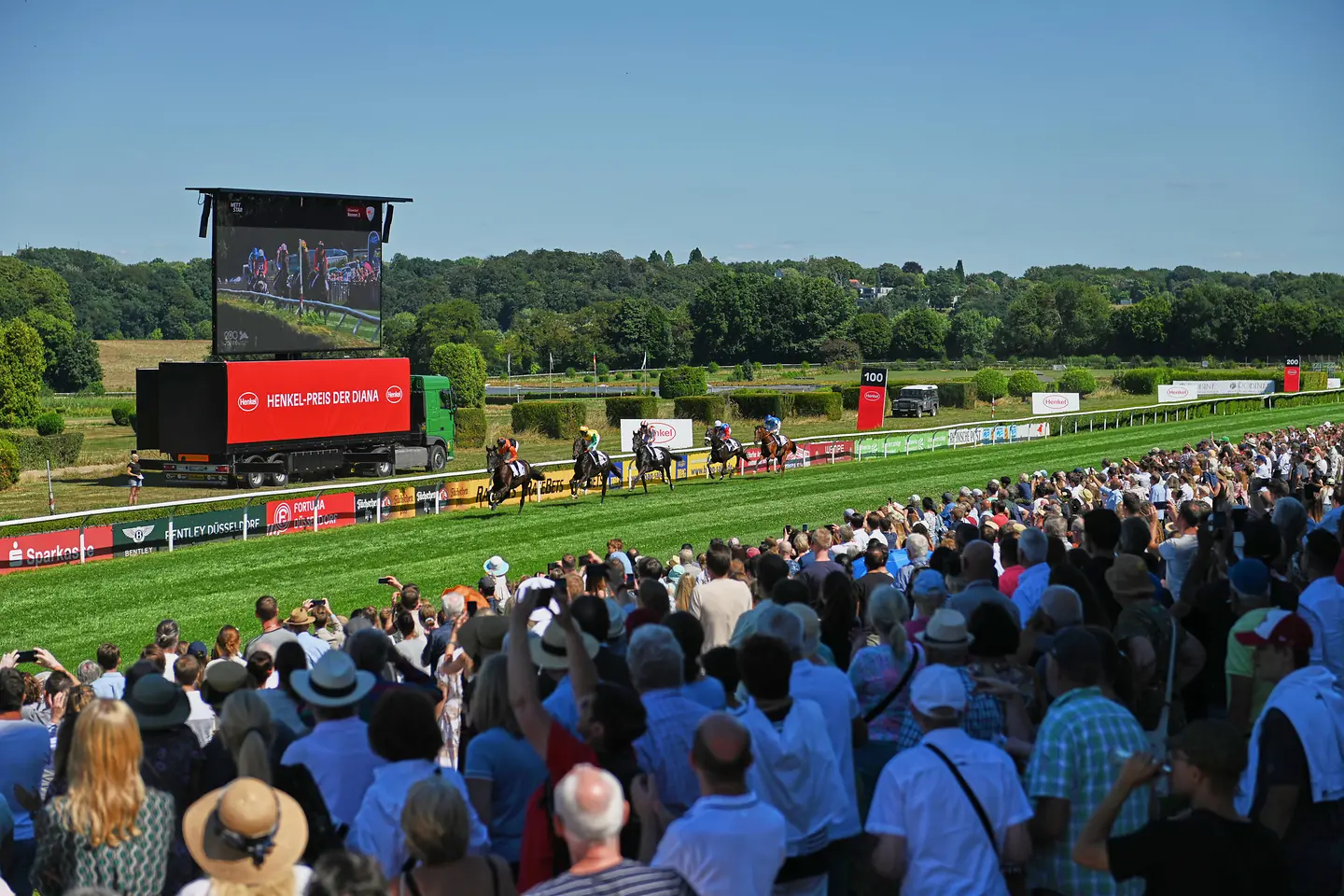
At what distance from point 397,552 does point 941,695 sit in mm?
→ 15984

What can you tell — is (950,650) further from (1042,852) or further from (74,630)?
(74,630)

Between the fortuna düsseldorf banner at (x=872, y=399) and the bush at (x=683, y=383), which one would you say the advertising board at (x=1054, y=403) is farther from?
the fortuna düsseldorf banner at (x=872, y=399)

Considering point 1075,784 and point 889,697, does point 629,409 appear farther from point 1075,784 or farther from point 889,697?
point 1075,784

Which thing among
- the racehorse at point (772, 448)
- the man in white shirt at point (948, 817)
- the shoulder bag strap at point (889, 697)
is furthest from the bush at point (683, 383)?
the man in white shirt at point (948, 817)

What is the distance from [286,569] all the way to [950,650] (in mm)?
14460

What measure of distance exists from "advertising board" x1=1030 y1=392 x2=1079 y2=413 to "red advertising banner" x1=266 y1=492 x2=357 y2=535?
101ft

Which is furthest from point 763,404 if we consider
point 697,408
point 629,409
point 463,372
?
point 463,372

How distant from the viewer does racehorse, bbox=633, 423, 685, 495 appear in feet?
86.8

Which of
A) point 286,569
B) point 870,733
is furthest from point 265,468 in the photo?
point 870,733

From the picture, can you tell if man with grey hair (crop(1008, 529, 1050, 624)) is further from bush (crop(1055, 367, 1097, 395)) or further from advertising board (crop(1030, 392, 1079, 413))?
bush (crop(1055, 367, 1097, 395))

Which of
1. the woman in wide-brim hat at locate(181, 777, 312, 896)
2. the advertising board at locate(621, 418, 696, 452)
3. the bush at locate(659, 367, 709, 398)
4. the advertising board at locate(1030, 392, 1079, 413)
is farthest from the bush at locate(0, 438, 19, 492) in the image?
the advertising board at locate(1030, 392, 1079, 413)

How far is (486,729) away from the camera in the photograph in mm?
4105

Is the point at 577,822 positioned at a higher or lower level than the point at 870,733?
higher

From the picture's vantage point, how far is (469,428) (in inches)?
1594
